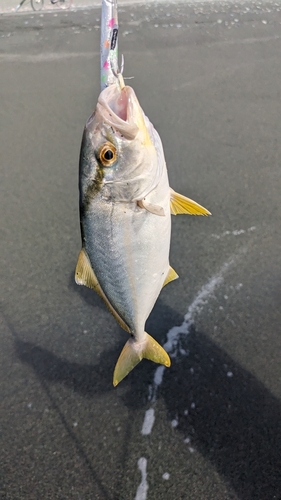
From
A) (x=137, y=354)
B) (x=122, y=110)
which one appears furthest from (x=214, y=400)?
(x=122, y=110)

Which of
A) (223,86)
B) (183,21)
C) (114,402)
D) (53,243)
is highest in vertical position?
(183,21)

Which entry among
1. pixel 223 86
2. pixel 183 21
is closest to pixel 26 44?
pixel 183 21

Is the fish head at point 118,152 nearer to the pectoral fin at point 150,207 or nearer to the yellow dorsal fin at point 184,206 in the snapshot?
the pectoral fin at point 150,207

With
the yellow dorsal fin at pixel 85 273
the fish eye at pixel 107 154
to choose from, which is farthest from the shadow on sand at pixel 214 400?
the fish eye at pixel 107 154

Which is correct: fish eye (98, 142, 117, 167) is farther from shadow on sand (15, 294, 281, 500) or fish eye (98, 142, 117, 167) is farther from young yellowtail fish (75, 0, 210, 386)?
shadow on sand (15, 294, 281, 500)

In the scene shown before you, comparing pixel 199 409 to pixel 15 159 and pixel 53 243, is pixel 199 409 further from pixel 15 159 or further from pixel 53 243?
pixel 15 159

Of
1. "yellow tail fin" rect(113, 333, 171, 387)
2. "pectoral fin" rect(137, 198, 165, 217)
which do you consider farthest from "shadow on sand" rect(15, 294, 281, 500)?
"pectoral fin" rect(137, 198, 165, 217)
